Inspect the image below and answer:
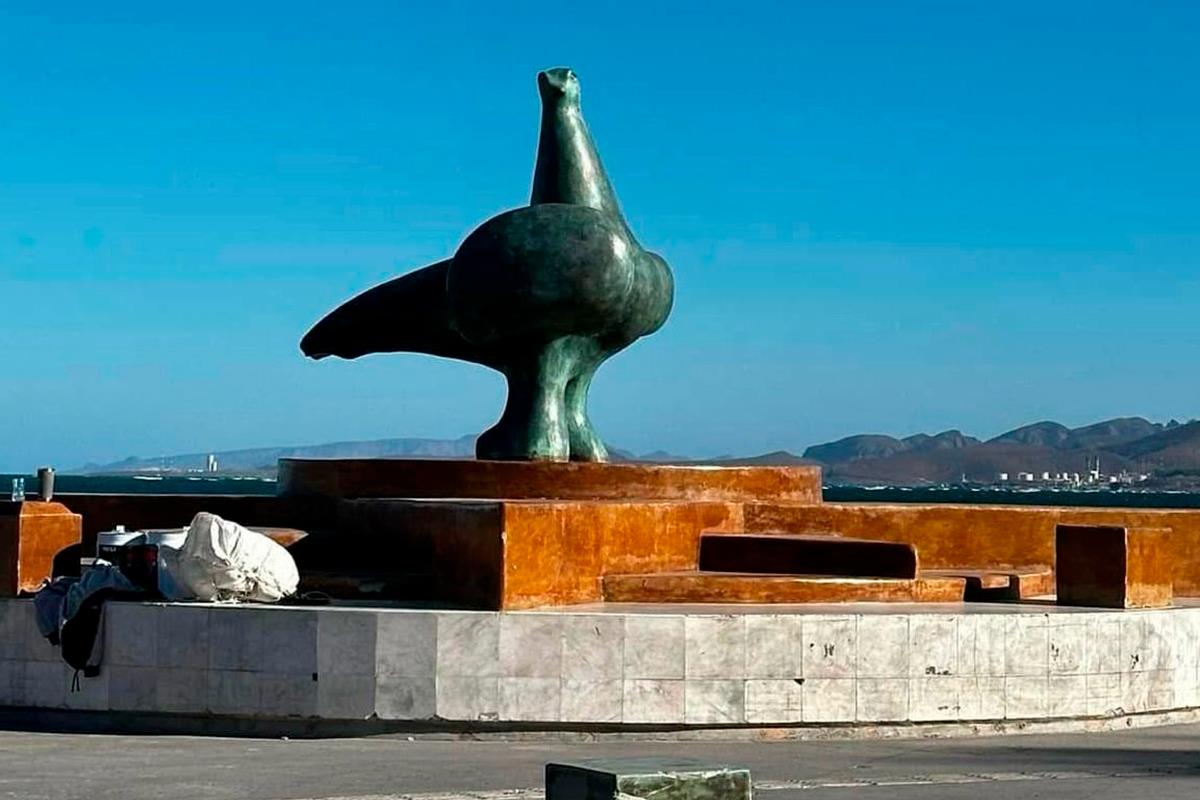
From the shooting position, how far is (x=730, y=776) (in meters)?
8.12

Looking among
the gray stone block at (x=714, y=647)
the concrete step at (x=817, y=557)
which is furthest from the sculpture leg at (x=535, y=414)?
the gray stone block at (x=714, y=647)

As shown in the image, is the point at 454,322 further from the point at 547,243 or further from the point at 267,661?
the point at 267,661

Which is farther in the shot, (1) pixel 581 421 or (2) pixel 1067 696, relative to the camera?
(1) pixel 581 421

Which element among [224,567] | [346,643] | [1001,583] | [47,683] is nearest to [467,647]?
[346,643]

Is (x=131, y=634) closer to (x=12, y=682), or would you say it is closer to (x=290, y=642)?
(x=12, y=682)

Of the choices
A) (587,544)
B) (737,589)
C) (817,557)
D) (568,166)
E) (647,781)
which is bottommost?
(647,781)

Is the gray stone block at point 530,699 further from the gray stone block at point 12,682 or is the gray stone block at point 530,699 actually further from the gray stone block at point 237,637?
the gray stone block at point 12,682

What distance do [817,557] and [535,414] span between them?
4.13 m

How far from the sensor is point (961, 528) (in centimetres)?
1852

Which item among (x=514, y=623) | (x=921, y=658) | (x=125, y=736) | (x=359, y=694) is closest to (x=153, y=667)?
(x=125, y=736)

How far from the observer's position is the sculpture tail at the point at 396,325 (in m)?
20.7

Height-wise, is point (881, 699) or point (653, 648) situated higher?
point (653, 648)

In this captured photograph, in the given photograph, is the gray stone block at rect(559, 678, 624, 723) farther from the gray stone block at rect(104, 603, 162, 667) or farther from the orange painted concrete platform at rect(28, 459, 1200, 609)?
the gray stone block at rect(104, 603, 162, 667)

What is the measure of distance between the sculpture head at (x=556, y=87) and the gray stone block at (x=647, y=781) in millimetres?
13536
